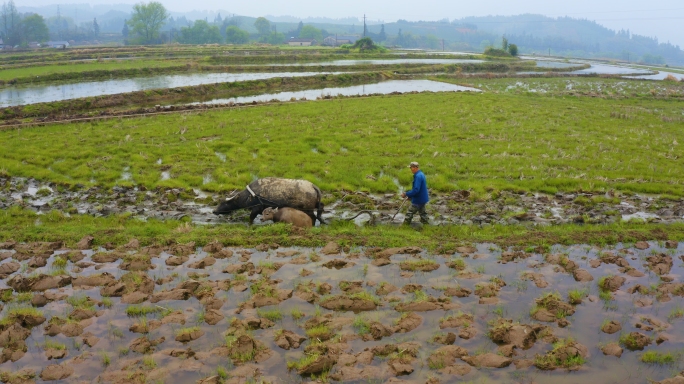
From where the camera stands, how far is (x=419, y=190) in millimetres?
11867

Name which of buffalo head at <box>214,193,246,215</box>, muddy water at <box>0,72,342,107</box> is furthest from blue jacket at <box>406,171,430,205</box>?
muddy water at <box>0,72,342,107</box>

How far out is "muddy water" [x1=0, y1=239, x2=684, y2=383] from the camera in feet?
22.0

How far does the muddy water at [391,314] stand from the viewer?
6703 millimetres

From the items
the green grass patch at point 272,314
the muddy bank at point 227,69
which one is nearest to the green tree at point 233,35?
the muddy bank at point 227,69

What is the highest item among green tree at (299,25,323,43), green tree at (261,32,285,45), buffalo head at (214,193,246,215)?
green tree at (299,25,323,43)

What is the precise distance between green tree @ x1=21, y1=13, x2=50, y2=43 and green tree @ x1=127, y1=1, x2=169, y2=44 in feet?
64.9

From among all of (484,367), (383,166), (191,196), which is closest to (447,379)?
(484,367)

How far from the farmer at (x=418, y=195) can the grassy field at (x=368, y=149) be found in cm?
258

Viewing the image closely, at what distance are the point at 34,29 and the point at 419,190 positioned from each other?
13224 centimetres

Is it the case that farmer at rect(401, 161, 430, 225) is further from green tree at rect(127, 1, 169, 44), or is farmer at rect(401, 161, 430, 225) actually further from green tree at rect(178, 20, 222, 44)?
green tree at rect(178, 20, 222, 44)

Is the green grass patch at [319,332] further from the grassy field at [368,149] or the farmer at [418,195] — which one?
the grassy field at [368,149]

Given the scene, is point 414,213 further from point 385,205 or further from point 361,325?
point 361,325

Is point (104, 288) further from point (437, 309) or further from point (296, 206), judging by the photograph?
point (437, 309)

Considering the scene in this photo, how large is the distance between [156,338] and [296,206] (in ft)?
17.8
